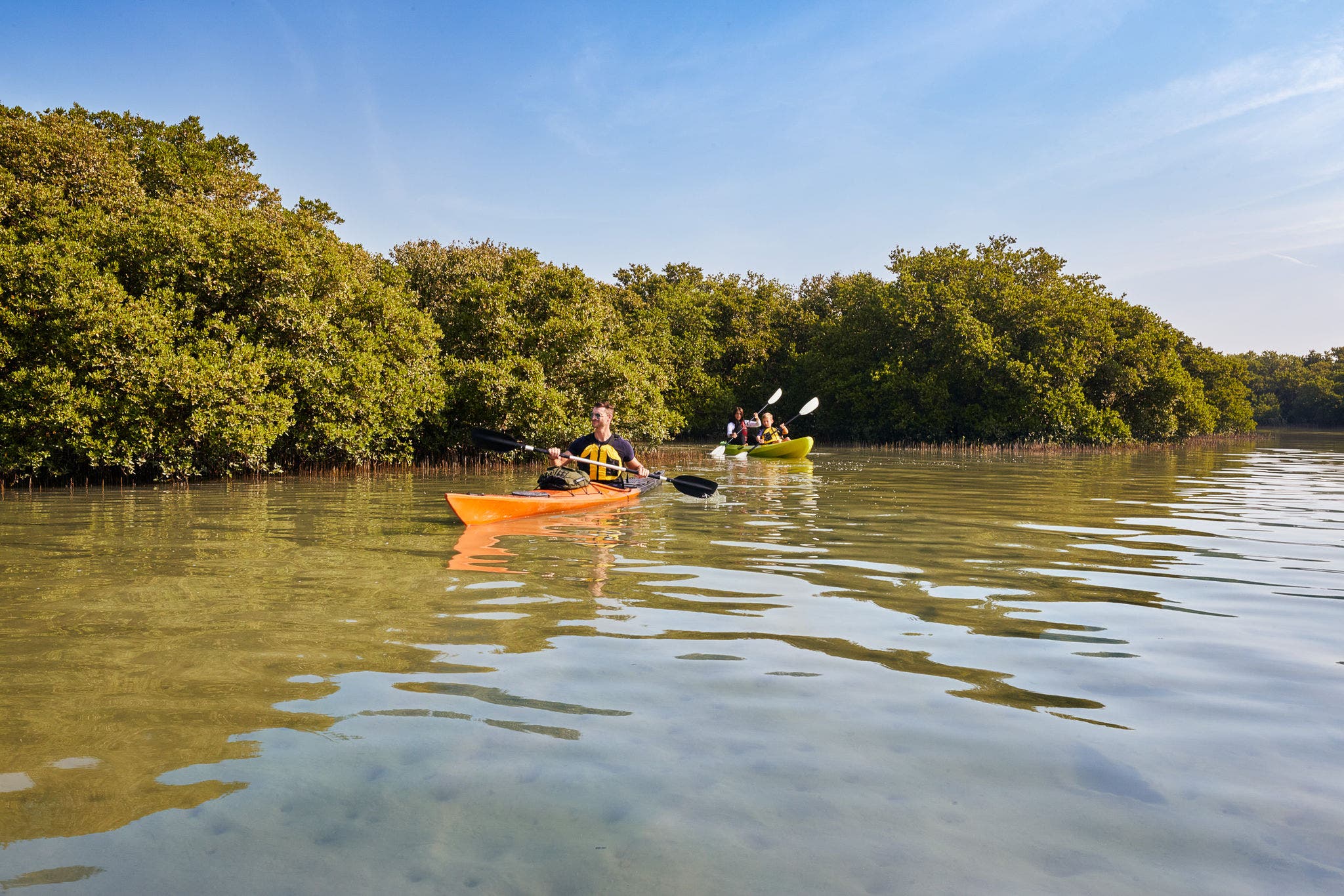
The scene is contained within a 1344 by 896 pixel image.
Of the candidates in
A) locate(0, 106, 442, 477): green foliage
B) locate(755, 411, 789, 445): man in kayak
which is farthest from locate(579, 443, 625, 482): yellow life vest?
locate(755, 411, 789, 445): man in kayak

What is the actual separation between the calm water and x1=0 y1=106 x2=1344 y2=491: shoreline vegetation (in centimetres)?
778

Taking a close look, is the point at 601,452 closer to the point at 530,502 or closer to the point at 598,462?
the point at 598,462

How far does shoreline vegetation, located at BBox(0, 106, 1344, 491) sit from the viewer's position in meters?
13.8

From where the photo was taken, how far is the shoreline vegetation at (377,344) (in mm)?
13758

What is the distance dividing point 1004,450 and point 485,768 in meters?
29.5

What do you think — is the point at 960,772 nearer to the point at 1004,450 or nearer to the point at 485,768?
the point at 485,768

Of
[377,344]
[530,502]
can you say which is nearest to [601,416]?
[530,502]

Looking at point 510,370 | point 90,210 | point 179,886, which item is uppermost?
point 90,210

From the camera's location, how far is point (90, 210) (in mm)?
15742

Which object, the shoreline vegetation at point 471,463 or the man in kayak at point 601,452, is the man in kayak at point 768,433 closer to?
the shoreline vegetation at point 471,463

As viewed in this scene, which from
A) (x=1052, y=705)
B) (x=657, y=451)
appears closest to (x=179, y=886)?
(x=1052, y=705)

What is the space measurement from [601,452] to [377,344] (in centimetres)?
946

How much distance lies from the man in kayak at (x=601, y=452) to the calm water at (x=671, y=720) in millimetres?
3472

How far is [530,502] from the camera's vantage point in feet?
30.7
